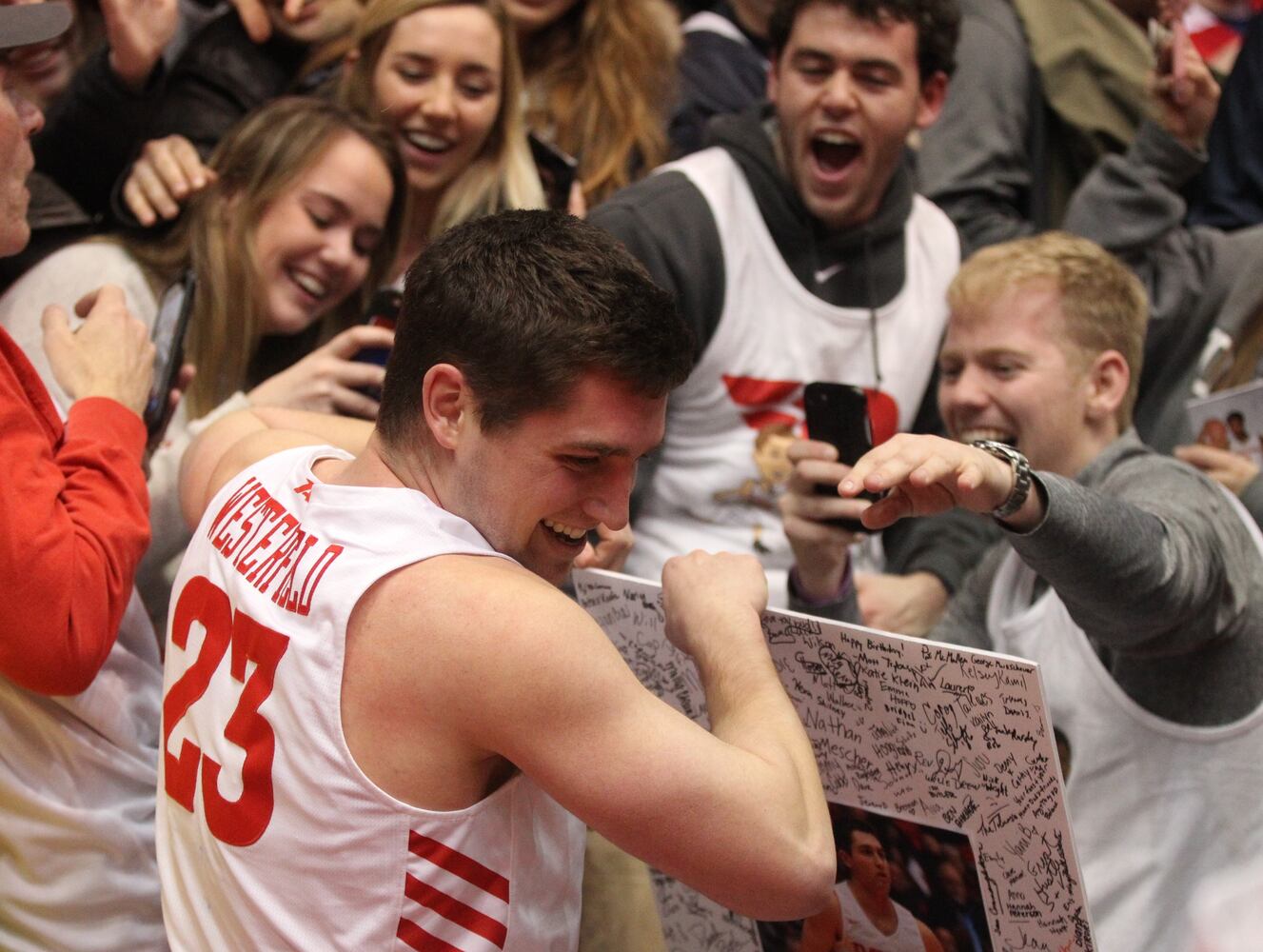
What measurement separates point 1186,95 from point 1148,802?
161 centimetres

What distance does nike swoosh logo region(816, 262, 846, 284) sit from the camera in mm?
2832

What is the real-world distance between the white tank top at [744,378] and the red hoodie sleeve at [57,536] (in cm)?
114

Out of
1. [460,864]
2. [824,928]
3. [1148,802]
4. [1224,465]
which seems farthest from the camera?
[1224,465]

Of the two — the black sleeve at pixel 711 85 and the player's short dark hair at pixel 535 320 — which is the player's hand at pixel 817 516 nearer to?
the player's short dark hair at pixel 535 320

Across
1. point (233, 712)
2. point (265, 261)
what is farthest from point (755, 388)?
point (233, 712)

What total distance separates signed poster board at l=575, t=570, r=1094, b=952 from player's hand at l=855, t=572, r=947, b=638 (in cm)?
80

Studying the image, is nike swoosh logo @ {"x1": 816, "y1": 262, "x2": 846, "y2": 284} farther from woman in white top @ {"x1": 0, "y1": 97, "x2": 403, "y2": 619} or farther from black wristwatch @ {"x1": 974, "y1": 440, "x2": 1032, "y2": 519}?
black wristwatch @ {"x1": 974, "y1": 440, "x2": 1032, "y2": 519}

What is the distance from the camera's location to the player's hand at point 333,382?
235 centimetres

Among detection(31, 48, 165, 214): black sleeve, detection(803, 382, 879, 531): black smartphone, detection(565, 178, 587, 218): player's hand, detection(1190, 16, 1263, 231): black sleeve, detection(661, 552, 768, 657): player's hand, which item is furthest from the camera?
detection(1190, 16, 1263, 231): black sleeve

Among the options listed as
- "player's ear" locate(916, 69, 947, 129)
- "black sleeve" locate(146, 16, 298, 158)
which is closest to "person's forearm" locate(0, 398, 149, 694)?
"black sleeve" locate(146, 16, 298, 158)

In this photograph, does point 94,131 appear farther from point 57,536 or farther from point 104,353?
point 57,536

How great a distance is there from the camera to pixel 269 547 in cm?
162

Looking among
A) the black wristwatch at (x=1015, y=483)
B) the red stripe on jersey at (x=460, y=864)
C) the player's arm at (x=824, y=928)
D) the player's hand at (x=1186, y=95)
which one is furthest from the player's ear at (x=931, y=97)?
the red stripe on jersey at (x=460, y=864)

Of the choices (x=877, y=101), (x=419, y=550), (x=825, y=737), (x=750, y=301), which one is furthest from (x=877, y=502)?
(x=877, y=101)
